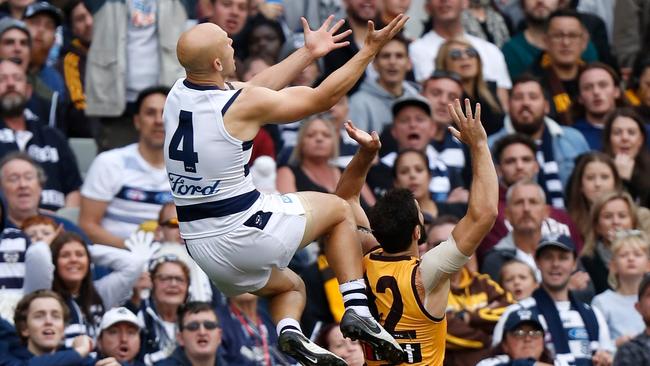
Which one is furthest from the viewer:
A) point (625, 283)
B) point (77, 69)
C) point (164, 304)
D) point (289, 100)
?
point (77, 69)

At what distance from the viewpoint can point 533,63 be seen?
17.7 meters

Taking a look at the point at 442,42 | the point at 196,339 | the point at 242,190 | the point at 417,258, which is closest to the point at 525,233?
the point at 442,42

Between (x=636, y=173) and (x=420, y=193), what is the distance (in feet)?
7.86

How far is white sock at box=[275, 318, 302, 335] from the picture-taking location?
9.83 metres

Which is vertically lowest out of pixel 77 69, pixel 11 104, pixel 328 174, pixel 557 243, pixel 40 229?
pixel 557 243

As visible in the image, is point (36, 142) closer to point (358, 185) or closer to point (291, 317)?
point (358, 185)

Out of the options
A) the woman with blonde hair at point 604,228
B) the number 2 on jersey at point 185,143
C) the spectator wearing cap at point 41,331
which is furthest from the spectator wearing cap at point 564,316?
the number 2 on jersey at point 185,143

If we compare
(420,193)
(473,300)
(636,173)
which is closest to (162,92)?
(420,193)

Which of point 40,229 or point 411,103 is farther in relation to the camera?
point 411,103

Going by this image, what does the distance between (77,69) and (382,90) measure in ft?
8.75

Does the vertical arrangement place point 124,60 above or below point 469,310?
above

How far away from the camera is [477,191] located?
9.80 metres

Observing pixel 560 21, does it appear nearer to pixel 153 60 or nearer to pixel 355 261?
pixel 153 60

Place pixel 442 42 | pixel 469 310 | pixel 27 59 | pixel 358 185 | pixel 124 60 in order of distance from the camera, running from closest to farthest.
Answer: pixel 358 185, pixel 469 310, pixel 27 59, pixel 124 60, pixel 442 42
